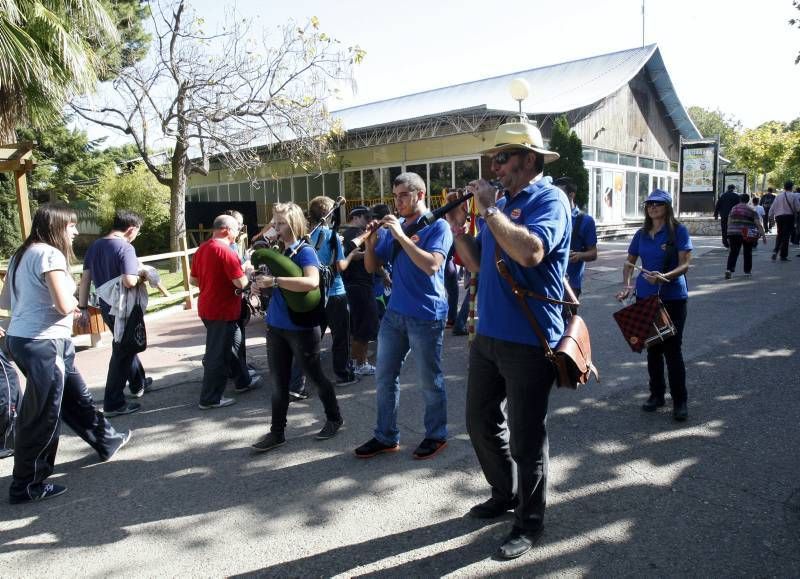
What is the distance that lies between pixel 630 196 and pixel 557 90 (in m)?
5.87

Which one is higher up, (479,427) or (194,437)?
(479,427)

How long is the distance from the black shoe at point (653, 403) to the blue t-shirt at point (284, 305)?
2.78 m

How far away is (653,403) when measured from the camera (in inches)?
184

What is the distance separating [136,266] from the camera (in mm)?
5105

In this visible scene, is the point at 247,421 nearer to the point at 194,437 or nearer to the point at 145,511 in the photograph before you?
the point at 194,437

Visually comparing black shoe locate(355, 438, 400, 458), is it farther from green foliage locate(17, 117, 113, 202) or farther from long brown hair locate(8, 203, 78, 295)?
green foliage locate(17, 117, 113, 202)

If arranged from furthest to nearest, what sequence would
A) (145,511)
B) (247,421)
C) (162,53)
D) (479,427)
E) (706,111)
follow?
(706,111)
(162,53)
(247,421)
(145,511)
(479,427)

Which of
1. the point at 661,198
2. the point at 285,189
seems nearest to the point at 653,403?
the point at 661,198

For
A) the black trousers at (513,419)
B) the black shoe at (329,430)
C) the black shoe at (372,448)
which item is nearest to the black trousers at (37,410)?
the black shoe at (329,430)

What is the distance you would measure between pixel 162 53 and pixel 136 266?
12185 millimetres

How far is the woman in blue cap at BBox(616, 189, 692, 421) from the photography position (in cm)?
446

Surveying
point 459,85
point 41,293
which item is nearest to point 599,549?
point 41,293

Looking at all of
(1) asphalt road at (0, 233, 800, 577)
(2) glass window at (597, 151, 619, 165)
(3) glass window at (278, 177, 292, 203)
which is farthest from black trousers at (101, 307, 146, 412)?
(3) glass window at (278, 177, 292, 203)

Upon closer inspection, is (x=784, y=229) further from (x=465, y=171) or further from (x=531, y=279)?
→ (x=531, y=279)
